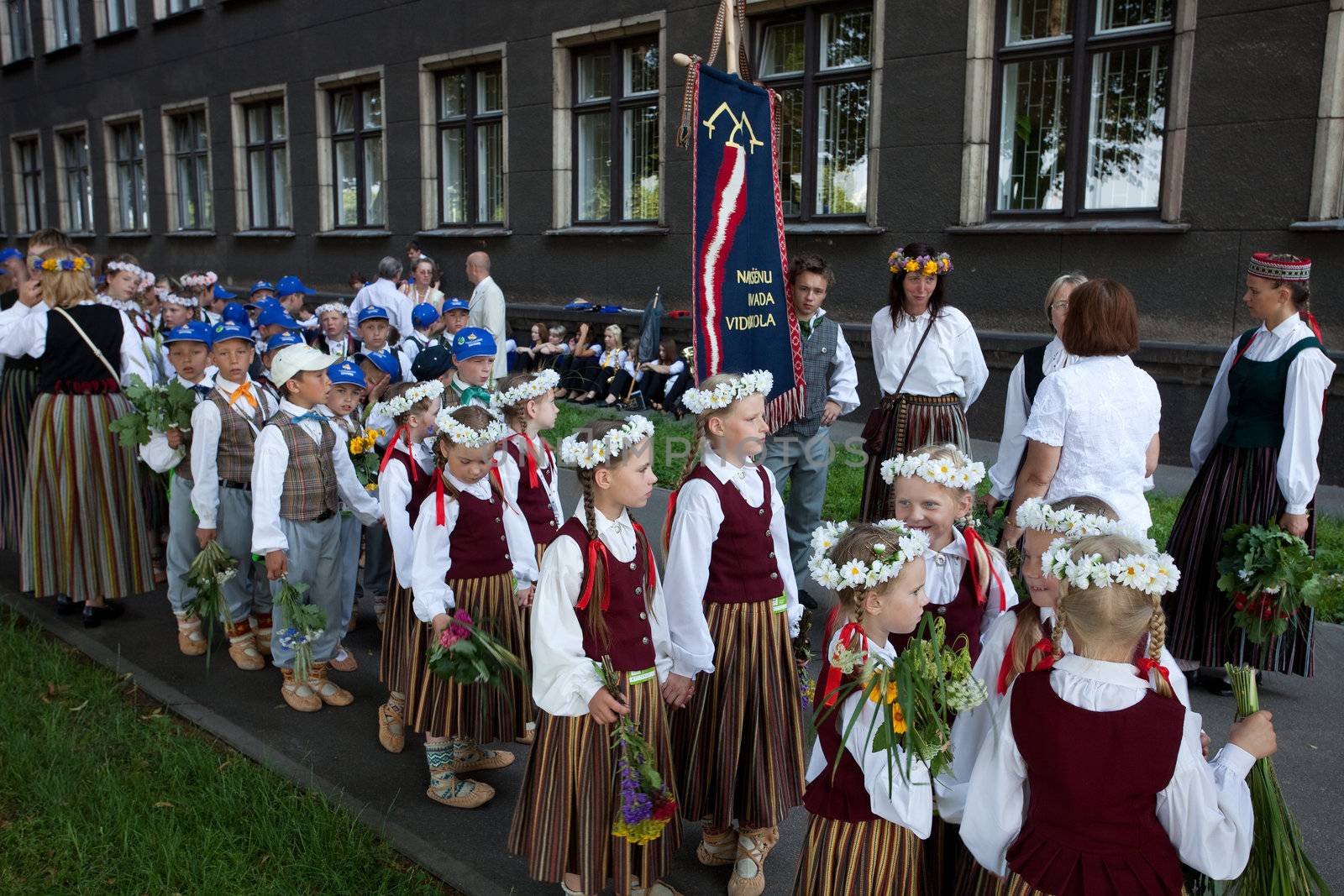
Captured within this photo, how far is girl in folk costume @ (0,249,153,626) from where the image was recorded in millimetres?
5836

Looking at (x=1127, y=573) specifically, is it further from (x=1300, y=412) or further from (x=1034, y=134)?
(x=1034, y=134)

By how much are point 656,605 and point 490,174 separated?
43.5 ft

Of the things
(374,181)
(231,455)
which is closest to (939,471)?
(231,455)

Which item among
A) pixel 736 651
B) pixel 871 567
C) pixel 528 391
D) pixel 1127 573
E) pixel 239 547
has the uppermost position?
pixel 528 391

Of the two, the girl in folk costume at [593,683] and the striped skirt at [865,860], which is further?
the girl in folk costume at [593,683]

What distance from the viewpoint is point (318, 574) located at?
16.1 feet

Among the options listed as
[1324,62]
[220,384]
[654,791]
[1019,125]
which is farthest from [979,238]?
[654,791]

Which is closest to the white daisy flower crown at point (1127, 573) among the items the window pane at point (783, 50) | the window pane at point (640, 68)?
the window pane at point (783, 50)

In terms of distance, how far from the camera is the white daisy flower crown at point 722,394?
3.43 metres

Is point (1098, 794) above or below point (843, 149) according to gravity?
below

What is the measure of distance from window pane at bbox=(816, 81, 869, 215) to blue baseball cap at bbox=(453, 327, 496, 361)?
687 centimetres

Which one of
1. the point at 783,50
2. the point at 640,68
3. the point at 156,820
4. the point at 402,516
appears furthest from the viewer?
the point at 640,68

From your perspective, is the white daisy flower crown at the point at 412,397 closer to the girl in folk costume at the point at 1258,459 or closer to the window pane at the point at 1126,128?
the girl in folk costume at the point at 1258,459

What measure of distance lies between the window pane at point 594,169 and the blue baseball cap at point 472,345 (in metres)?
9.22
